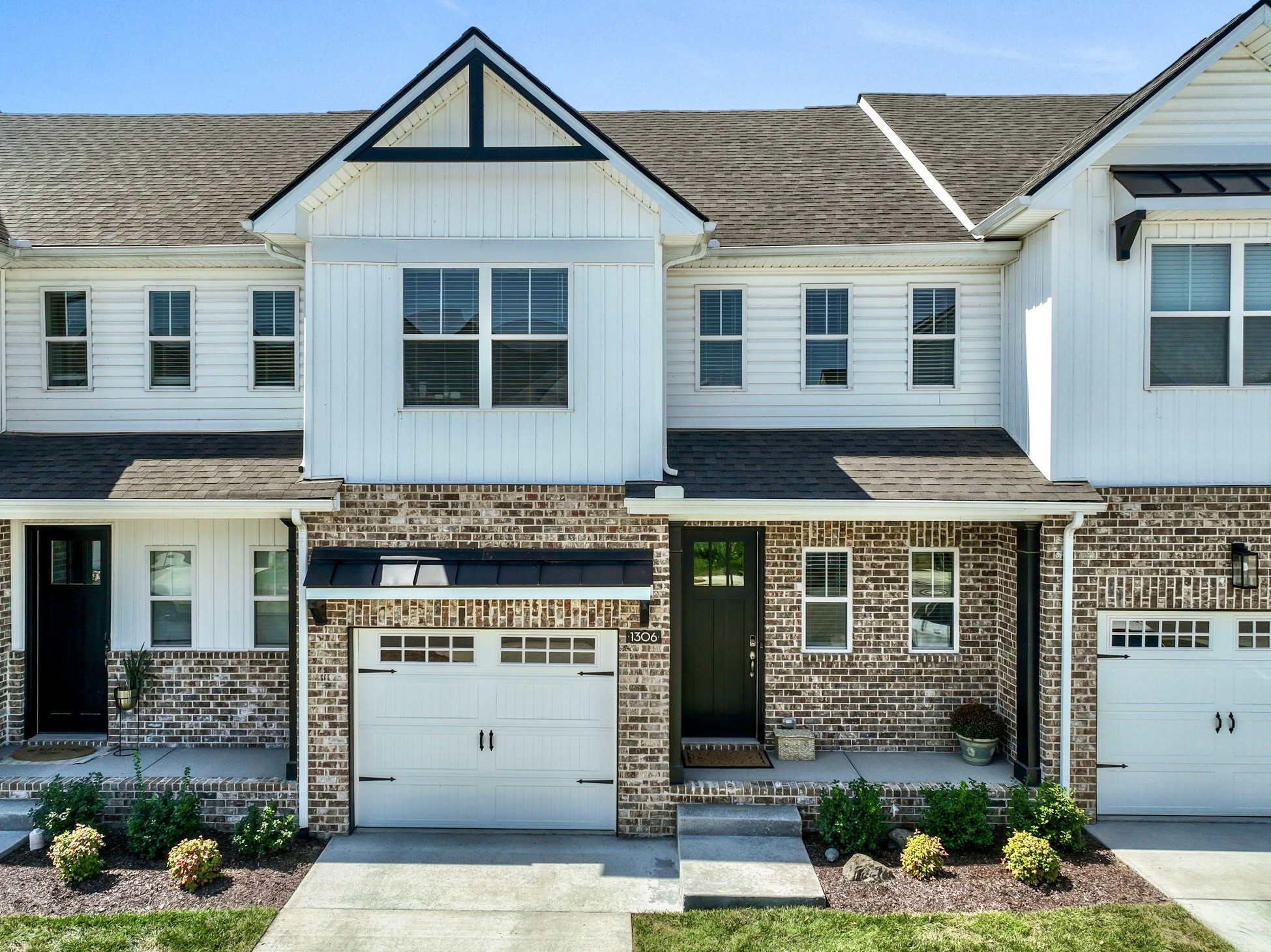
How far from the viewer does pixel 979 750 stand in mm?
9023

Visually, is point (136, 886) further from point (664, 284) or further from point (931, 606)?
point (931, 606)

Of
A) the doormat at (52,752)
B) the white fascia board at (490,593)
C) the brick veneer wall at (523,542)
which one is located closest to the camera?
the white fascia board at (490,593)

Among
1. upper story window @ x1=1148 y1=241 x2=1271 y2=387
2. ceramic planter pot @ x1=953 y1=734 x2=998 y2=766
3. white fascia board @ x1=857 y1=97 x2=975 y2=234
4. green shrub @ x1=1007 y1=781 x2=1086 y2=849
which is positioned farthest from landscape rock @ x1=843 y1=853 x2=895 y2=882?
white fascia board @ x1=857 y1=97 x2=975 y2=234

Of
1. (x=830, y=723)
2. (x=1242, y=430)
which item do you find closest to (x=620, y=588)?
(x=830, y=723)

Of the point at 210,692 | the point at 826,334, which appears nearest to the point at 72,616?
the point at 210,692

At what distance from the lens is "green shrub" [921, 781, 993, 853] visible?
7.80m

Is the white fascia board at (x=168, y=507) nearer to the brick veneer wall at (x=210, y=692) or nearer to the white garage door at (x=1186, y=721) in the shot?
the brick veneer wall at (x=210, y=692)

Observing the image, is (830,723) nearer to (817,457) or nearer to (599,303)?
(817,457)

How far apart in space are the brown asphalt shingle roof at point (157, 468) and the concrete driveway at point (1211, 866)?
8475 mm

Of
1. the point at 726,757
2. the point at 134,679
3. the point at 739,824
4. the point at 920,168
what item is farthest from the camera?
the point at 920,168

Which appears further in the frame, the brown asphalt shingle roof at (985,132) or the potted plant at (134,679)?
the brown asphalt shingle roof at (985,132)

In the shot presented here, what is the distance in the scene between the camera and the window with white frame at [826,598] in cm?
959

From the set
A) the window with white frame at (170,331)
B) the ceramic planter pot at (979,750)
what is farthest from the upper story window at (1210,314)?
the window with white frame at (170,331)

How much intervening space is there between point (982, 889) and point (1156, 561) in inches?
148
